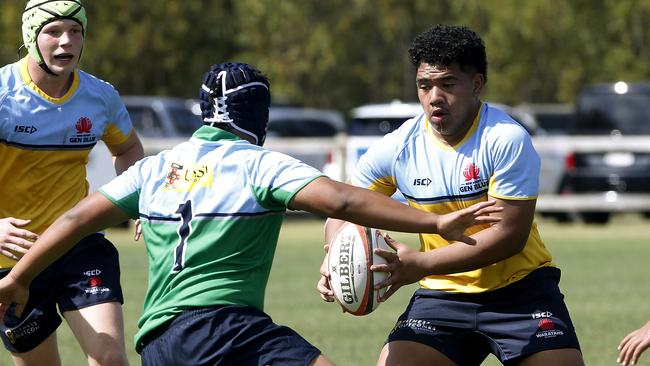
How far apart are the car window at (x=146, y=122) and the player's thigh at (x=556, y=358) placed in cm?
1934

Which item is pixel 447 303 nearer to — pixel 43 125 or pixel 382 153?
pixel 382 153

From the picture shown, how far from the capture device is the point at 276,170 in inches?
219

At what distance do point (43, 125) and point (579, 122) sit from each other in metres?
17.5

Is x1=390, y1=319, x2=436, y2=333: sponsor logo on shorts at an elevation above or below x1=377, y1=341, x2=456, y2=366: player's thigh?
above

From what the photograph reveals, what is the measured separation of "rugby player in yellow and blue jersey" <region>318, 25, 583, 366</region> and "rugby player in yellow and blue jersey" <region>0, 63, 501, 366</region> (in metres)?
0.75

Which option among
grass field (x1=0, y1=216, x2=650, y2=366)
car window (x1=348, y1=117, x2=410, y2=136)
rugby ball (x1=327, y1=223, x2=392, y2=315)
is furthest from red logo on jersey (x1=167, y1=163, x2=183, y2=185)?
car window (x1=348, y1=117, x2=410, y2=136)

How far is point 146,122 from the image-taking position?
25.8 meters

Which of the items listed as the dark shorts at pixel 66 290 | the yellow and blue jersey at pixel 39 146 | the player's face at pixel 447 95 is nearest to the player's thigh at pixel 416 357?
the player's face at pixel 447 95

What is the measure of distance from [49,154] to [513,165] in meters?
2.56

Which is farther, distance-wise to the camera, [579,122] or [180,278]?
[579,122]

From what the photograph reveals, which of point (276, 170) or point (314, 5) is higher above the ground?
A: point (276, 170)

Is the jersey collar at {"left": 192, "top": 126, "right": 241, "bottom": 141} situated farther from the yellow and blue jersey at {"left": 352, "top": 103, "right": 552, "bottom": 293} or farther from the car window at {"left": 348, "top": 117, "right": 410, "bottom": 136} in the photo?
the car window at {"left": 348, "top": 117, "right": 410, "bottom": 136}

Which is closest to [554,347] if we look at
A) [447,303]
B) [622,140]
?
[447,303]

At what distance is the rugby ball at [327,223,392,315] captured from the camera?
608 centimetres
